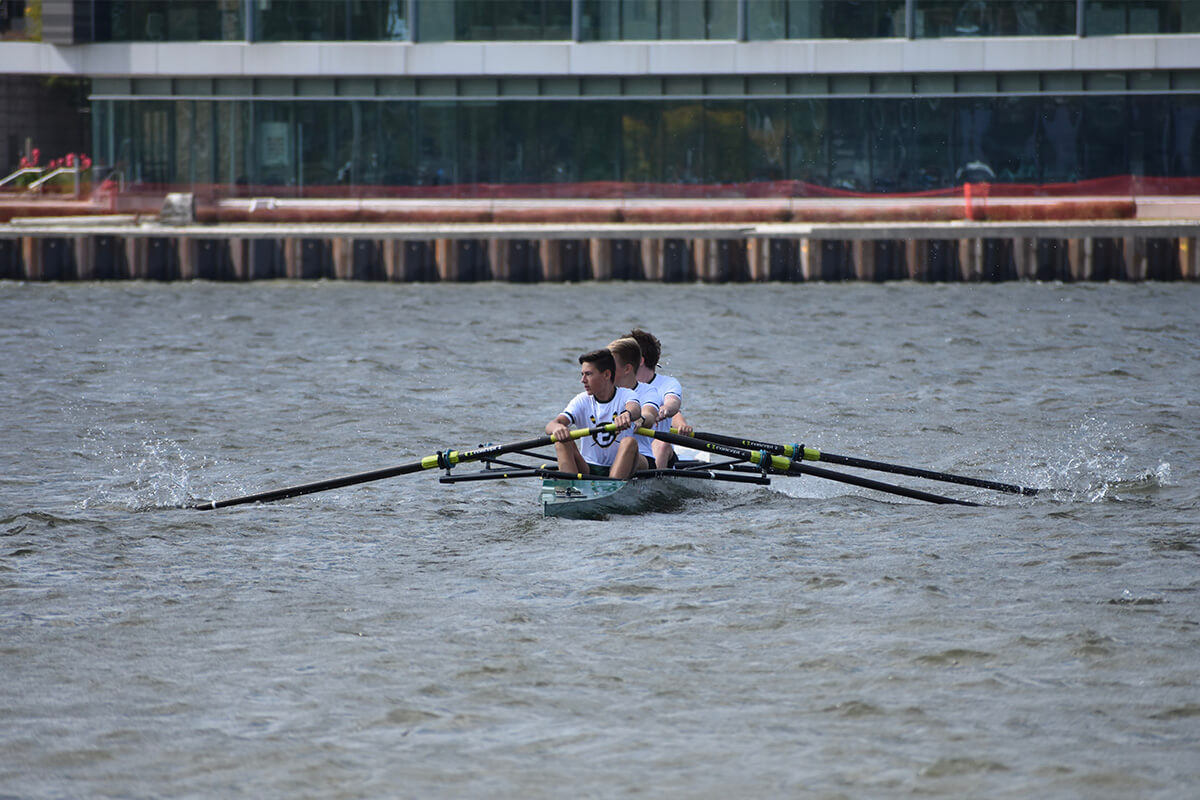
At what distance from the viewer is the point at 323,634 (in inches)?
400

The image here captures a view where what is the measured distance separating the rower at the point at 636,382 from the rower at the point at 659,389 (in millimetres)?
59

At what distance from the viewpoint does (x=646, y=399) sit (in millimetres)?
13797

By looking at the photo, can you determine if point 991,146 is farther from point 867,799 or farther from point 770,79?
point 867,799

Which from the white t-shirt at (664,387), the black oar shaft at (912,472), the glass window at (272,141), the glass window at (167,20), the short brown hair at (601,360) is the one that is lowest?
the black oar shaft at (912,472)

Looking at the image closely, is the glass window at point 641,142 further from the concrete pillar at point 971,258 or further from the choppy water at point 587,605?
the choppy water at point 587,605

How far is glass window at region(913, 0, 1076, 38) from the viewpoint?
46.8 metres

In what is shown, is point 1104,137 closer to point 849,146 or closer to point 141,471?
point 849,146

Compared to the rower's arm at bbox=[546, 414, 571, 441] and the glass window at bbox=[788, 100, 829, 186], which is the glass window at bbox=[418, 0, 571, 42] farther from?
the rower's arm at bbox=[546, 414, 571, 441]

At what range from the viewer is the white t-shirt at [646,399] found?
13.8 metres

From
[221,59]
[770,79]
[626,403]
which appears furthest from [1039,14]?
[626,403]

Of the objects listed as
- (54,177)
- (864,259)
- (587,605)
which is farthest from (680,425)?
(54,177)

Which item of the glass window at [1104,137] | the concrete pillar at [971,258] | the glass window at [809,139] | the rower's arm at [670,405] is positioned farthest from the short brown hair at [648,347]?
the glass window at [1104,137]

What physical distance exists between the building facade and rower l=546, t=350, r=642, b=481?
32.7 m

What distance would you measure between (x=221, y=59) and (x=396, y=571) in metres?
39.6
